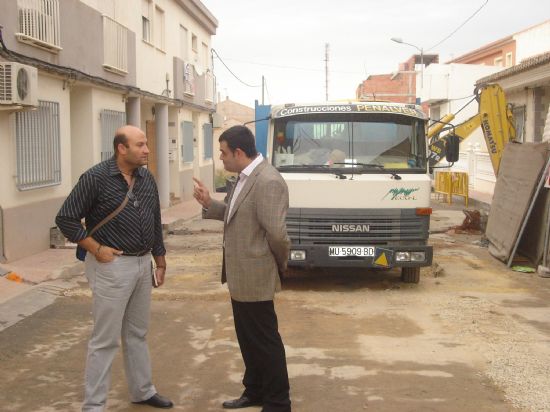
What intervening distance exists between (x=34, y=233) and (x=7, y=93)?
8.08 feet

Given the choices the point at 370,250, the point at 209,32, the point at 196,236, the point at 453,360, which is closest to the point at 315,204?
the point at 370,250

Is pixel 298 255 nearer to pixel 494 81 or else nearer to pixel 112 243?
pixel 112 243

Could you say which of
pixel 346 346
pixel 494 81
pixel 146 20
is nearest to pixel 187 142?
pixel 146 20

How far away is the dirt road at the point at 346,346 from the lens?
191 inches

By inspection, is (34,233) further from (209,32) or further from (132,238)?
(209,32)

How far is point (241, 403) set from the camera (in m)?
4.60

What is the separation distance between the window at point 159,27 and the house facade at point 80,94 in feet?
0.09

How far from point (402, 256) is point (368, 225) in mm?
582

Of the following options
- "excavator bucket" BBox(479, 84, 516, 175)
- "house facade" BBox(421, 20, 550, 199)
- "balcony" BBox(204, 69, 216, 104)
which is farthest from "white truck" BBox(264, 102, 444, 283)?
"balcony" BBox(204, 69, 216, 104)

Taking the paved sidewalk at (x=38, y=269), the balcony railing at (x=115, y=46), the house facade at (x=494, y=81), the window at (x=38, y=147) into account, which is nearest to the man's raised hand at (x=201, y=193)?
the paved sidewalk at (x=38, y=269)

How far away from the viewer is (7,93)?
29.8 feet

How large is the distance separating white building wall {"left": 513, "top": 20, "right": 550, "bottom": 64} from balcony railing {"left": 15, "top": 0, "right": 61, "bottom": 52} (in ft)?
93.3

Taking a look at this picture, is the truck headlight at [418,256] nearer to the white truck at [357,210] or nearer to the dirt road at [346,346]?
the white truck at [357,210]

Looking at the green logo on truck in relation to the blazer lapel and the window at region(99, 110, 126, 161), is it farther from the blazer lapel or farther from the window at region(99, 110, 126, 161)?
the window at region(99, 110, 126, 161)
